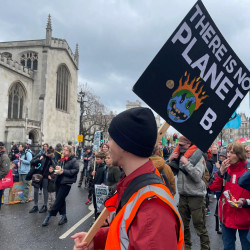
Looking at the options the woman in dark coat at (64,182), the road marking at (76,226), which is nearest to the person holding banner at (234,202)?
the road marking at (76,226)

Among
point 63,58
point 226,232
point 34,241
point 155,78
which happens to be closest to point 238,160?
point 226,232

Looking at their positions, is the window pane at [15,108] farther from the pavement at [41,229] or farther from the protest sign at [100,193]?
the protest sign at [100,193]

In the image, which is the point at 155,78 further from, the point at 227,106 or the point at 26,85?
the point at 26,85

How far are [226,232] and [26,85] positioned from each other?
31.2 metres

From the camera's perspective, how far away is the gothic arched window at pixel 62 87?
1346 inches

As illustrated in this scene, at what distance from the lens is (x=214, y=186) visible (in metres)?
3.51

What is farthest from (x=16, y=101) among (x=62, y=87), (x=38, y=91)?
(x=62, y=87)

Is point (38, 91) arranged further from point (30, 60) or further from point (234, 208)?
point (234, 208)

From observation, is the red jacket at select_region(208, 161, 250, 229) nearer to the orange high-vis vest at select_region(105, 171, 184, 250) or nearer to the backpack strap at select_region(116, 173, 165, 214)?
the orange high-vis vest at select_region(105, 171, 184, 250)

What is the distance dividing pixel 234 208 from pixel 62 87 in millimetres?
34119

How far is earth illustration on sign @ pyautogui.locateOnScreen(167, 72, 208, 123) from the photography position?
2172 mm

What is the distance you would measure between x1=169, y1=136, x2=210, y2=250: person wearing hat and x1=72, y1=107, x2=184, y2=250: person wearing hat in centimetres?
232

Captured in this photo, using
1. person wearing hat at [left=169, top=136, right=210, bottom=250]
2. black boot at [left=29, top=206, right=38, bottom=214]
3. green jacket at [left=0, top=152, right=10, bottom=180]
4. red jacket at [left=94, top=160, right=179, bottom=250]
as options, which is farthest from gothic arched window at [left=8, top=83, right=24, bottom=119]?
red jacket at [left=94, top=160, right=179, bottom=250]

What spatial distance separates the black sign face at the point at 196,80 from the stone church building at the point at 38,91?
2639 cm
